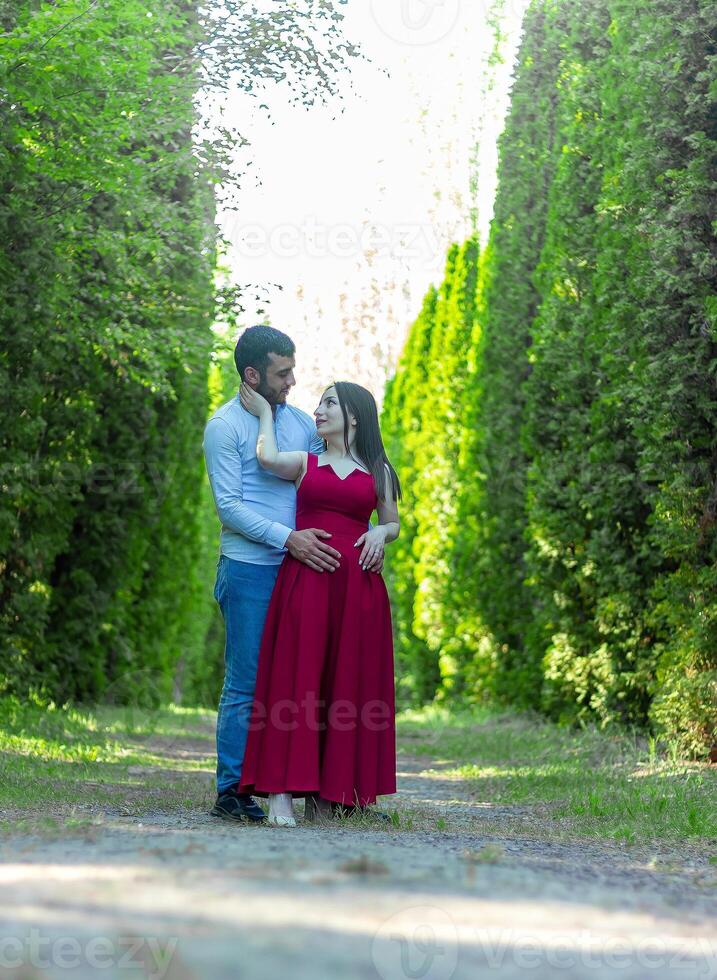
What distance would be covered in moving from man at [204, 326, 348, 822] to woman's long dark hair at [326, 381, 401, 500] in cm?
27

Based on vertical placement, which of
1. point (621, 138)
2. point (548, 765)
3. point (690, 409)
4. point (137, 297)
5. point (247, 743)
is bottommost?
point (548, 765)

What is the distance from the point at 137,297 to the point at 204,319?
104 centimetres

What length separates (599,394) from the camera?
9.72 m

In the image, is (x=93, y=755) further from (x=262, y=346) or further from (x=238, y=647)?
(x=262, y=346)

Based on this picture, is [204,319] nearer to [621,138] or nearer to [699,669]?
[621,138]

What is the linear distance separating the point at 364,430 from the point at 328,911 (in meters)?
3.37

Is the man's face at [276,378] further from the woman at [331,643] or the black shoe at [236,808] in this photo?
the black shoe at [236,808]

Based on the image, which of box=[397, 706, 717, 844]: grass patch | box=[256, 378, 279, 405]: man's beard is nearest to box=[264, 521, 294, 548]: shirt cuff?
box=[256, 378, 279, 405]: man's beard

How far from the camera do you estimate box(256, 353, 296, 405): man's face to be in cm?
576

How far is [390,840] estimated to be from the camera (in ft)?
14.8

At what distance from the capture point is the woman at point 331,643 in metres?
5.36

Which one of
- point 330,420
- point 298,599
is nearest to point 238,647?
point 298,599

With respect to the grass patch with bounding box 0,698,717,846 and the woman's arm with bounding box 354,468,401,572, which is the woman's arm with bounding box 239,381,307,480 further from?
the grass patch with bounding box 0,698,717,846

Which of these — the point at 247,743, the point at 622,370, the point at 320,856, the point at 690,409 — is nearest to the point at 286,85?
the point at 622,370
